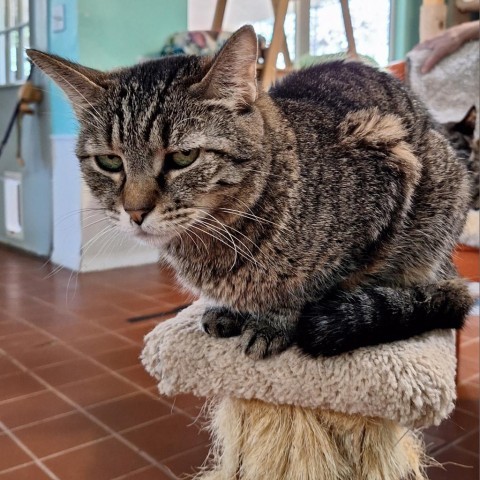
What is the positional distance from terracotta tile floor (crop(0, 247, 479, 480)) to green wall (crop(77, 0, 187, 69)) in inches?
43.1

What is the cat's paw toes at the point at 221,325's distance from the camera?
97 cm

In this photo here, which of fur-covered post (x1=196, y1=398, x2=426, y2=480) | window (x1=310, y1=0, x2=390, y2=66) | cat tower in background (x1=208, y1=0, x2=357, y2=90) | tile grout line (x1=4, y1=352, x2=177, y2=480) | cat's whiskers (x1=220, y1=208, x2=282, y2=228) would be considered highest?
window (x1=310, y1=0, x2=390, y2=66)

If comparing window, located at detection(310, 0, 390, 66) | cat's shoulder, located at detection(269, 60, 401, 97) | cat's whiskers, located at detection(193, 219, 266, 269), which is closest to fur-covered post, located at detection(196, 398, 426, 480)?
cat's whiskers, located at detection(193, 219, 266, 269)

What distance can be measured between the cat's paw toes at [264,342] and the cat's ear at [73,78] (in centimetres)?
44

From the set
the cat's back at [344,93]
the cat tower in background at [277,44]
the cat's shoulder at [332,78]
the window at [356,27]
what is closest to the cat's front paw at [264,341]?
the cat's back at [344,93]

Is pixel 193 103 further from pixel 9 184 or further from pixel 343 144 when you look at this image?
pixel 9 184

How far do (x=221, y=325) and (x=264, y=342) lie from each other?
10 centimetres

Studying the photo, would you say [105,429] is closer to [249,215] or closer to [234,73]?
[249,215]

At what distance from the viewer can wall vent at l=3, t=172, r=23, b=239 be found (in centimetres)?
319

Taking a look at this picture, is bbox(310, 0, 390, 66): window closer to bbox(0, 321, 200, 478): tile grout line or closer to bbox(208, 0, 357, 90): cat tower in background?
bbox(208, 0, 357, 90): cat tower in background

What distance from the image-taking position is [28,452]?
48.9 inches

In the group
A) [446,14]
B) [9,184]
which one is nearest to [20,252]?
[9,184]

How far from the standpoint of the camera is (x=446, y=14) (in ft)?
8.39

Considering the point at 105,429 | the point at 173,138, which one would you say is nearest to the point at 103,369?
the point at 105,429
